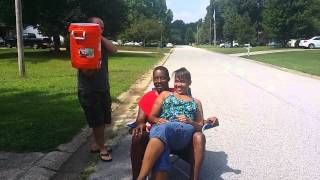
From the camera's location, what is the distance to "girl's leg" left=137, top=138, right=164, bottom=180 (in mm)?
4686

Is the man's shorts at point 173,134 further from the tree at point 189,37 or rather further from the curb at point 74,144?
the tree at point 189,37

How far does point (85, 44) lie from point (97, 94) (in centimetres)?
80

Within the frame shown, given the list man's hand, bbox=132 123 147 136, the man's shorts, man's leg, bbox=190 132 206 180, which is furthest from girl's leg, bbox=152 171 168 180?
man's hand, bbox=132 123 147 136

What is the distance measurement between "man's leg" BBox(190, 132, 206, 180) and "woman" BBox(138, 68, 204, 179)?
0.08m

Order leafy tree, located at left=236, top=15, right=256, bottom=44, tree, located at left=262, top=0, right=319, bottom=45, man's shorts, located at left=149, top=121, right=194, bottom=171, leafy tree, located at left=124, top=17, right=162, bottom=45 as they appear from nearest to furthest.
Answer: man's shorts, located at left=149, top=121, right=194, bottom=171 < tree, located at left=262, top=0, right=319, bottom=45 < leafy tree, located at left=236, top=15, right=256, bottom=44 < leafy tree, located at left=124, top=17, right=162, bottom=45

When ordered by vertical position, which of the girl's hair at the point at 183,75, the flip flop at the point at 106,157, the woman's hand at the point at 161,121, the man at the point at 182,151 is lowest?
the flip flop at the point at 106,157

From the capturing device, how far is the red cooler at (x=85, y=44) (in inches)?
221

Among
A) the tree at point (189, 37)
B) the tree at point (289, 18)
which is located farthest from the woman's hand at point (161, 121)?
the tree at point (189, 37)

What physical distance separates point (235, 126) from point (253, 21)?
87992 mm

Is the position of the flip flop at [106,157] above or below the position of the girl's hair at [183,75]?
below

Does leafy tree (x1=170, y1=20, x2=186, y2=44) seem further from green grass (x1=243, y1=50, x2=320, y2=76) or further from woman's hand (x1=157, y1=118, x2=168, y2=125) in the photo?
woman's hand (x1=157, y1=118, x2=168, y2=125)

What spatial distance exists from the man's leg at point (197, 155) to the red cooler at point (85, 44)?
152 cm

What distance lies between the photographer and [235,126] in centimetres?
873

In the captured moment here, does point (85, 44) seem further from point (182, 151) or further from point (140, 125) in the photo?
point (182, 151)
